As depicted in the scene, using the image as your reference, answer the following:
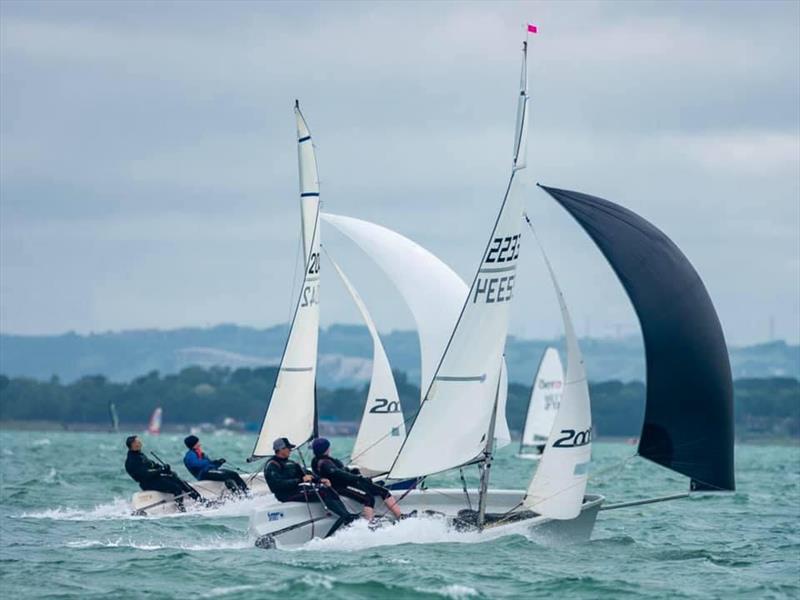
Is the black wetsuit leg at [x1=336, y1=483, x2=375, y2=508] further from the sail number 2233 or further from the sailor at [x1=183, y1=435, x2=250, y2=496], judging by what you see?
the sailor at [x1=183, y1=435, x2=250, y2=496]

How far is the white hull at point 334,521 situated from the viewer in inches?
746

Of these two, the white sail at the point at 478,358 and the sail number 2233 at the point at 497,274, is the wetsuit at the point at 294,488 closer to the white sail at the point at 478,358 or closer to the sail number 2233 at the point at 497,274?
the white sail at the point at 478,358

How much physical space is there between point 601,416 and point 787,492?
91655 millimetres

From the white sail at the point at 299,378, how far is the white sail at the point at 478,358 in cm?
753

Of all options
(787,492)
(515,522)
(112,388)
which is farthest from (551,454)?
(112,388)

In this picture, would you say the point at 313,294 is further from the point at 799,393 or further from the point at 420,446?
the point at 799,393

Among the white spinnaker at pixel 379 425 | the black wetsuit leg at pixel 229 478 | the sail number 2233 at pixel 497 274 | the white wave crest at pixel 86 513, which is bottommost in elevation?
the white wave crest at pixel 86 513

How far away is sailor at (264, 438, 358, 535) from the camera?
1914 centimetres

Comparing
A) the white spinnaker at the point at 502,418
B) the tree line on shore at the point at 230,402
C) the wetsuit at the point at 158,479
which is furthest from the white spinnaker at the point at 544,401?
the tree line on shore at the point at 230,402

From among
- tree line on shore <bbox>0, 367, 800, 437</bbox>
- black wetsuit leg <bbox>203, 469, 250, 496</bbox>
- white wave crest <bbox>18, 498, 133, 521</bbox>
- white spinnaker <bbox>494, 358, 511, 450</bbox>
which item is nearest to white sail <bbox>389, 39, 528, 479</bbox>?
white spinnaker <bbox>494, 358, 511, 450</bbox>

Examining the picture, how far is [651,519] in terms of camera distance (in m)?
24.9

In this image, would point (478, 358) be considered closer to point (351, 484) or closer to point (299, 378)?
point (351, 484)

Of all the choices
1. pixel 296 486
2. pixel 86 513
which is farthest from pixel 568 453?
pixel 86 513

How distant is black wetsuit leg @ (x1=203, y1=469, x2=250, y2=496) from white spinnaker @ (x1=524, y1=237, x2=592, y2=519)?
6837mm
